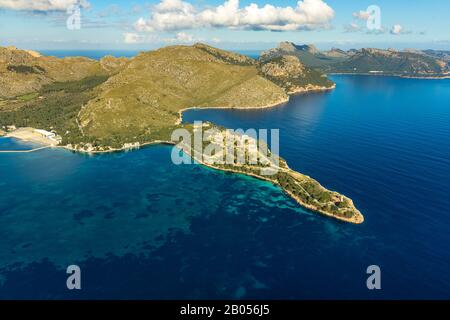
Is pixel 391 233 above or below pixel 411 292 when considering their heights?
above

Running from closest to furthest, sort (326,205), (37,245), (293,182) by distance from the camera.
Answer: (37,245), (326,205), (293,182)

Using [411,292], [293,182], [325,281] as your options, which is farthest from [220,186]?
[411,292]

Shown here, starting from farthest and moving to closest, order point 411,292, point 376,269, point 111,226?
1. point 111,226
2. point 376,269
3. point 411,292
